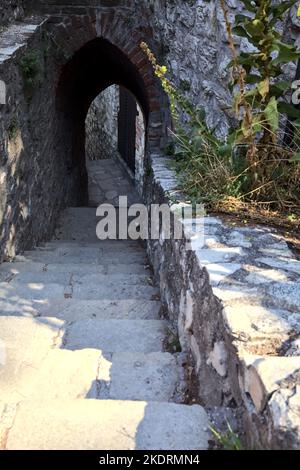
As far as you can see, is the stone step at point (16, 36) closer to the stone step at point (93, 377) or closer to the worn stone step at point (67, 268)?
the worn stone step at point (67, 268)

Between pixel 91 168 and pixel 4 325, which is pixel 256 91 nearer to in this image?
pixel 4 325

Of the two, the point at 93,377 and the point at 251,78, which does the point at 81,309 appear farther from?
the point at 251,78

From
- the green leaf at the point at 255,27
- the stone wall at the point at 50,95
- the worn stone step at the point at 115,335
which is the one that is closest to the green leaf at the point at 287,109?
the green leaf at the point at 255,27

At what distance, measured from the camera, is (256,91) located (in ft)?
8.66

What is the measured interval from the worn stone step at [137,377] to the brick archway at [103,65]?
343cm

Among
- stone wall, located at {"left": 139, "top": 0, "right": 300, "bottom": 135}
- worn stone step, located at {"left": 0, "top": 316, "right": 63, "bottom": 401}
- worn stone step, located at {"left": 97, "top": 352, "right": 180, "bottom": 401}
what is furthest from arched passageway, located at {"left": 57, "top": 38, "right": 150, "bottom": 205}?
worn stone step, located at {"left": 97, "top": 352, "right": 180, "bottom": 401}

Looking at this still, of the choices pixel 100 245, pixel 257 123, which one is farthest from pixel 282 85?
pixel 100 245

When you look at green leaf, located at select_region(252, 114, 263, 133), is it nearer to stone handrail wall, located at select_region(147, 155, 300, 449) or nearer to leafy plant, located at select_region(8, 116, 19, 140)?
stone handrail wall, located at select_region(147, 155, 300, 449)

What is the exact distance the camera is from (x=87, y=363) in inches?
81.8

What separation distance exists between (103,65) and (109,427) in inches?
233

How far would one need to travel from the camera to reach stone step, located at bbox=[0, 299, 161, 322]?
2.83 m

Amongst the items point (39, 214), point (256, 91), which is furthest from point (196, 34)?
point (39, 214)

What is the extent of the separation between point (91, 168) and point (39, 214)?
7046 mm

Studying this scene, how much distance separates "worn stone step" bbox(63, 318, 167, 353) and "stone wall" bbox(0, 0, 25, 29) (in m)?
3.54
